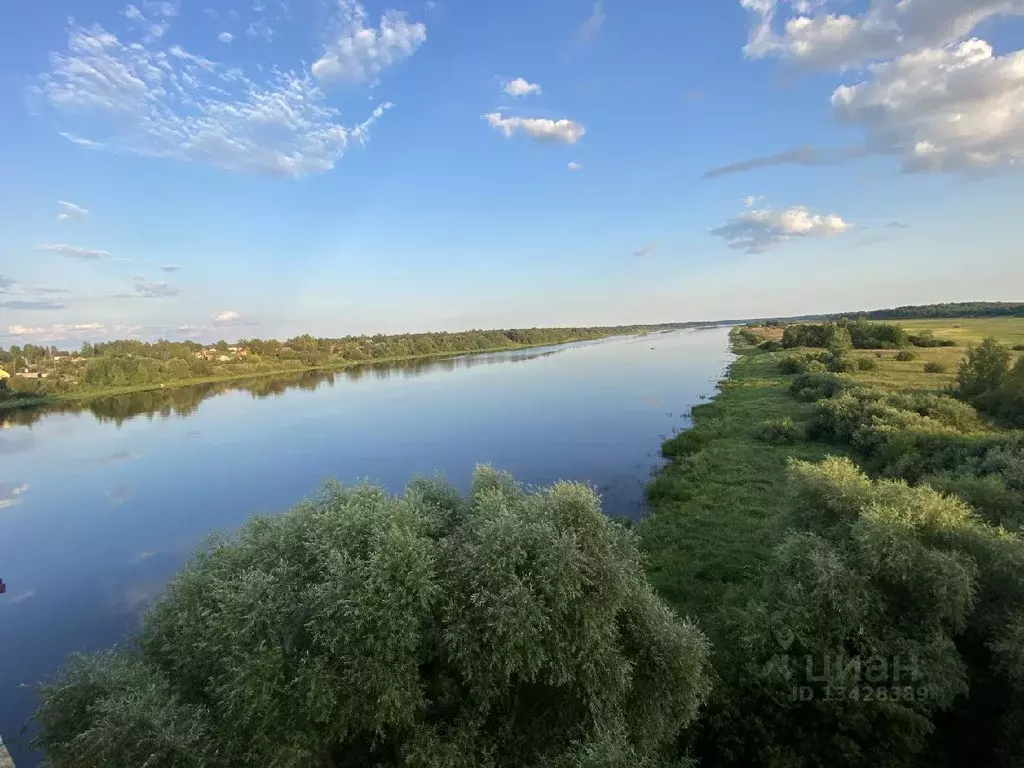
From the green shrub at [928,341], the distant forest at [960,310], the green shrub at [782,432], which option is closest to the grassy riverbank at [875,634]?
the green shrub at [782,432]

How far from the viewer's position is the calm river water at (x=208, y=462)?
18.0 m

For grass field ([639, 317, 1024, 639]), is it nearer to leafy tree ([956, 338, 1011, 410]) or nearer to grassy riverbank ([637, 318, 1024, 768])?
grassy riverbank ([637, 318, 1024, 768])

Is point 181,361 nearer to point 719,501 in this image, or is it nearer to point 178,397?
point 178,397

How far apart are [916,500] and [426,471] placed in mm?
23919

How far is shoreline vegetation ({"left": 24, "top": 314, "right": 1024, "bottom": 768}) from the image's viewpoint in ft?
24.0

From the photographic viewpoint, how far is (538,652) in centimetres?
782

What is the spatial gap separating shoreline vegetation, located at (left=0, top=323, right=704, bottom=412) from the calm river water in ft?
53.5

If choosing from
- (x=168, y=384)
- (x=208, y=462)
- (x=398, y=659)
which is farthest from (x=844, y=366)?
(x=168, y=384)

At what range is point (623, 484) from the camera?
25.8m

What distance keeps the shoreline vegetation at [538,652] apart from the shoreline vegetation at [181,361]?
86.5 m

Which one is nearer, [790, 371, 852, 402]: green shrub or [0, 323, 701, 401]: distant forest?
[790, 371, 852, 402]: green shrub

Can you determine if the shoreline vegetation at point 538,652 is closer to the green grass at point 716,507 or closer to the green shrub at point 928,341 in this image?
the green grass at point 716,507

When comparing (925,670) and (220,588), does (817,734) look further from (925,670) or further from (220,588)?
(220,588)

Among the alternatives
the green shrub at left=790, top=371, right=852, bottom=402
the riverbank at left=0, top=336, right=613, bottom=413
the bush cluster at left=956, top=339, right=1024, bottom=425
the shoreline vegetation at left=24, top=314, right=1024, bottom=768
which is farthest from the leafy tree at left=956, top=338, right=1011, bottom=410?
the riverbank at left=0, top=336, right=613, bottom=413
